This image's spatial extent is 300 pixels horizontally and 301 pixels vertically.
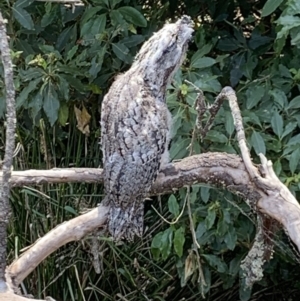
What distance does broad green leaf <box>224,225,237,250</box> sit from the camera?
9.09ft

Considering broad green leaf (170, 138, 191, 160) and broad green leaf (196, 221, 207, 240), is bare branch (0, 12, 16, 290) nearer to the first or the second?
broad green leaf (170, 138, 191, 160)

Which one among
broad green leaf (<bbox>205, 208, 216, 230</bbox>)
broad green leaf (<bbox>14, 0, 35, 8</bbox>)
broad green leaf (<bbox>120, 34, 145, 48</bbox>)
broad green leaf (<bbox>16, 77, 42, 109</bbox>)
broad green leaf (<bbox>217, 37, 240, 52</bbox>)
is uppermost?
broad green leaf (<bbox>14, 0, 35, 8</bbox>)

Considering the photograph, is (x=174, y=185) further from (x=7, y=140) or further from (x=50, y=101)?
(x=7, y=140)

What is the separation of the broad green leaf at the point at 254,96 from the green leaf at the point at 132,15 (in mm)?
454

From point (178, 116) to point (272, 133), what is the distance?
1.39ft

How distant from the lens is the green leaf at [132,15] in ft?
9.00

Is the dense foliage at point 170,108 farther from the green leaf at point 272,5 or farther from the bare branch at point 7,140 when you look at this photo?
the bare branch at point 7,140

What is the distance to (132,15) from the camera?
2752 mm

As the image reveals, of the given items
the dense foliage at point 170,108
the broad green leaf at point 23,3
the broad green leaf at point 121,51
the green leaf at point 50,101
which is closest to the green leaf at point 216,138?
the dense foliage at point 170,108

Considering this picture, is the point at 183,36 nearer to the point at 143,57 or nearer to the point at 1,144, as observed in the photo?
the point at 143,57

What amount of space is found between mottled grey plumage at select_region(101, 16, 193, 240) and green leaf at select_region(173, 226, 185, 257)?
0.42 metres

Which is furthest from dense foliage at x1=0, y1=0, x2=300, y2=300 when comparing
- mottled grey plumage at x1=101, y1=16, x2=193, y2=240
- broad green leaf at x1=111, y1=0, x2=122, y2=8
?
mottled grey plumage at x1=101, y1=16, x2=193, y2=240

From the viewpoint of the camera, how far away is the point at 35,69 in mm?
2756

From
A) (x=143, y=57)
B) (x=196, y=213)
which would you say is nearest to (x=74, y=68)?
(x=143, y=57)
